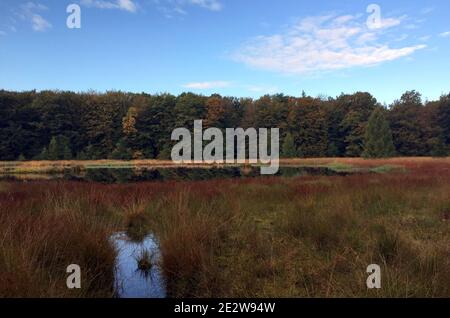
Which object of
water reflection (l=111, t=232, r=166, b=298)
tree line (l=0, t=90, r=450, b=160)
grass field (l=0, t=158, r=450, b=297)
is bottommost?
water reflection (l=111, t=232, r=166, b=298)

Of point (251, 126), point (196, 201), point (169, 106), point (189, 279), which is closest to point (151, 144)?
point (169, 106)

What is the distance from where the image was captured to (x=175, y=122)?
57.9 m

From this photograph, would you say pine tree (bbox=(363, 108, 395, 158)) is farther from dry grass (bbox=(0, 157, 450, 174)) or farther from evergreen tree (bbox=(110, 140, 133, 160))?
evergreen tree (bbox=(110, 140, 133, 160))

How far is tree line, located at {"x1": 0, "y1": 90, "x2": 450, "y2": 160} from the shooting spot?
5272cm

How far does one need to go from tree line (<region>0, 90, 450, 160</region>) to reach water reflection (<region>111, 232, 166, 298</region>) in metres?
46.5

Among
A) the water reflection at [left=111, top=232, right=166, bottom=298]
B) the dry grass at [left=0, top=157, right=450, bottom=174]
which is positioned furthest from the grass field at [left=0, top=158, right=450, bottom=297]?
the dry grass at [left=0, top=157, right=450, bottom=174]

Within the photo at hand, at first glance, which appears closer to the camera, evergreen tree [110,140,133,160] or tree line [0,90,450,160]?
evergreen tree [110,140,133,160]

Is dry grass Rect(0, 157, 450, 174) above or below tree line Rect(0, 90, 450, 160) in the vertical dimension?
below

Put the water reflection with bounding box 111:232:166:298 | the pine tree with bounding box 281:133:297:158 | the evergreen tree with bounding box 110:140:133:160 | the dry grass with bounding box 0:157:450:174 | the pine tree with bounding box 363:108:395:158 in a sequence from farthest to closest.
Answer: the evergreen tree with bounding box 110:140:133:160 < the pine tree with bounding box 281:133:297:158 < the pine tree with bounding box 363:108:395:158 < the dry grass with bounding box 0:157:450:174 < the water reflection with bounding box 111:232:166:298

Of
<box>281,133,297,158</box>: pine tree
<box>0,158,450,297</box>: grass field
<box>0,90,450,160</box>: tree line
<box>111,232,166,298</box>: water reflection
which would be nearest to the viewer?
<box>0,158,450,297</box>: grass field

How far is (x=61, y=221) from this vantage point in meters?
4.70

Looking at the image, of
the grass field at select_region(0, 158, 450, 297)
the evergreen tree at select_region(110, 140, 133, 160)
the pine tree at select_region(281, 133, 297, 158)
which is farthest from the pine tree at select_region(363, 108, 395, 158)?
the grass field at select_region(0, 158, 450, 297)

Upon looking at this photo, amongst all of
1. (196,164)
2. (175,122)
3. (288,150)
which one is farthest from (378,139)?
(175,122)
